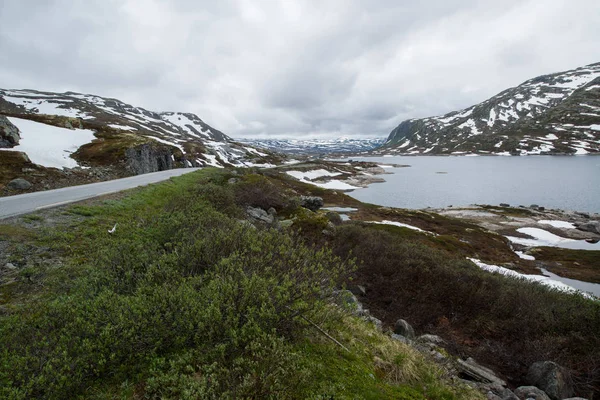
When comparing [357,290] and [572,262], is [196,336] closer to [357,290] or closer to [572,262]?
[357,290]

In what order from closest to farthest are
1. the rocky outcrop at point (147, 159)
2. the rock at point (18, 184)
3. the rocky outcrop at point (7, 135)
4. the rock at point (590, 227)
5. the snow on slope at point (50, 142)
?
the rock at point (18, 184) < the rocky outcrop at point (7, 135) < the snow on slope at point (50, 142) < the rocky outcrop at point (147, 159) < the rock at point (590, 227)

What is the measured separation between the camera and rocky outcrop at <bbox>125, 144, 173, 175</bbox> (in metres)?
41.6

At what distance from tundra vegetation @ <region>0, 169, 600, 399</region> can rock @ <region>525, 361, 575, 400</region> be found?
60 cm

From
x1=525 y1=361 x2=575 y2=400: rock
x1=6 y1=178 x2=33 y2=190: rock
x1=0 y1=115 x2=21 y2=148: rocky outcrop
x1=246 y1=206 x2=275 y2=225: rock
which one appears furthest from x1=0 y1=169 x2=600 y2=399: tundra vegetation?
x1=0 y1=115 x2=21 y2=148: rocky outcrop

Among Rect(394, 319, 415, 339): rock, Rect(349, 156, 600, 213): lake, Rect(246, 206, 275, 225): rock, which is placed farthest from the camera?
Rect(349, 156, 600, 213): lake

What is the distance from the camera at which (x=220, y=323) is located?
15.4 ft

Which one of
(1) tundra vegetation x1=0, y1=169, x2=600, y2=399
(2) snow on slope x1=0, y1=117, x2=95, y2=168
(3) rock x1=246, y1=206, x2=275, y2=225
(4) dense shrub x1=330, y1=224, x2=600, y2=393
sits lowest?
(4) dense shrub x1=330, y1=224, x2=600, y2=393

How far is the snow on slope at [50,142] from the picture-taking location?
33719 mm

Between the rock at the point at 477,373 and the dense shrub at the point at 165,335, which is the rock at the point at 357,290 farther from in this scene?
the dense shrub at the point at 165,335

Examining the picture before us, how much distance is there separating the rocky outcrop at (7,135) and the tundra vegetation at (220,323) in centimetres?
3216

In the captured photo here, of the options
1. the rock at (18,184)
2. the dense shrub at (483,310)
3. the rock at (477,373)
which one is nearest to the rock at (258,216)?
the dense shrub at (483,310)

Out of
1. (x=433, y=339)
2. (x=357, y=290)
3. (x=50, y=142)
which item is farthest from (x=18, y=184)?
(x=433, y=339)

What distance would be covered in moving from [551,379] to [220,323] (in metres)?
10.8

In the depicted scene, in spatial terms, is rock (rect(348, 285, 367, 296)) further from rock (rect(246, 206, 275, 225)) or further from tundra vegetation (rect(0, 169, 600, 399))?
rock (rect(246, 206, 275, 225))
